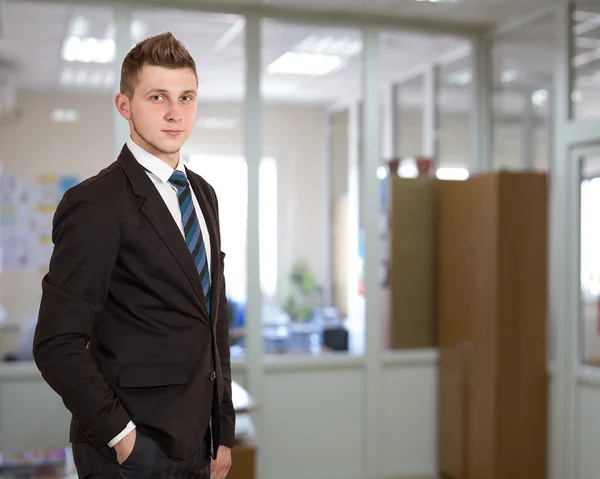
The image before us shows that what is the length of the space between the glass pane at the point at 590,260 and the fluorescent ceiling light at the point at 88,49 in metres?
2.92

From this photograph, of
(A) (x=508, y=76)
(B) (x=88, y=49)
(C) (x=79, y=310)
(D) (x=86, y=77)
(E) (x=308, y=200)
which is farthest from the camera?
(E) (x=308, y=200)

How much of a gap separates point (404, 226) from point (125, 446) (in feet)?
11.0

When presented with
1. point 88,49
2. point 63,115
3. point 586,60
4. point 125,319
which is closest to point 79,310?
point 125,319

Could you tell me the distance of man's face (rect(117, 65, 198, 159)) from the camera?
1380 mm

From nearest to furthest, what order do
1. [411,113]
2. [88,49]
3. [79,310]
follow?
[79,310] < [88,49] < [411,113]

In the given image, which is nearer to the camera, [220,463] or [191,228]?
[191,228]

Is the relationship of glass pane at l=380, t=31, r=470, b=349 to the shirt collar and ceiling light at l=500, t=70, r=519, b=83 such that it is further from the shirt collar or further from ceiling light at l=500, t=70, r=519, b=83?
the shirt collar

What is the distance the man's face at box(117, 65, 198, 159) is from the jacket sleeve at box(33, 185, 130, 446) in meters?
0.17

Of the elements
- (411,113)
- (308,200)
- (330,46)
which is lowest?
(308,200)

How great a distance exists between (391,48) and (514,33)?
0.78m

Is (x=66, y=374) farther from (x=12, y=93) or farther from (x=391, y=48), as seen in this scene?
(x=12, y=93)

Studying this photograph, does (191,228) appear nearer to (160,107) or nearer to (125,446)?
(160,107)

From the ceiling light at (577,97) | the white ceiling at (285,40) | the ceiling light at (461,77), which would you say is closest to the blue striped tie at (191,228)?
the white ceiling at (285,40)

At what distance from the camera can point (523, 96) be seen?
4340 mm
